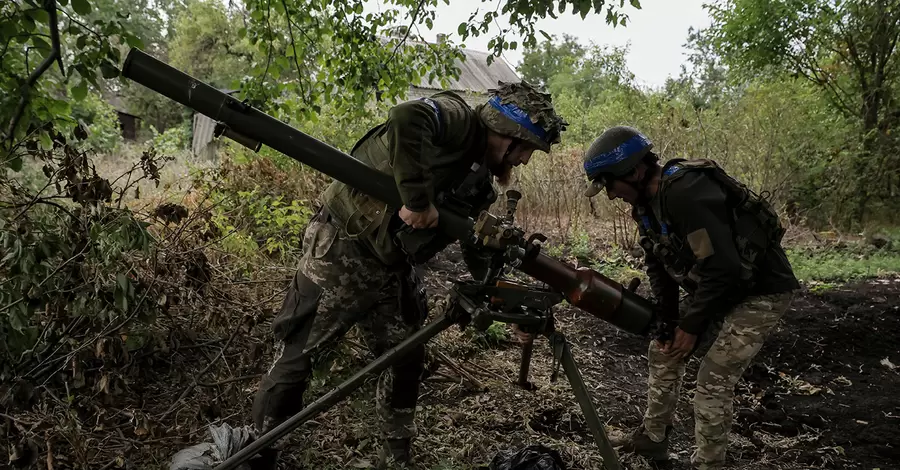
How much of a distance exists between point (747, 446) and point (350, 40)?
409 cm

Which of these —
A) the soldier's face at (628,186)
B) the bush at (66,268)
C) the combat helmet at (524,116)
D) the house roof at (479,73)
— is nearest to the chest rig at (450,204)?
the combat helmet at (524,116)

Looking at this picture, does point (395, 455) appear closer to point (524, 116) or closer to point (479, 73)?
point (524, 116)

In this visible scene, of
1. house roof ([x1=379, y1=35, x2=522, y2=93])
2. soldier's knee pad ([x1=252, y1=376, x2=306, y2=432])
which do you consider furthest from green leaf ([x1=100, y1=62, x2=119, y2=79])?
house roof ([x1=379, y1=35, x2=522, y2=93])

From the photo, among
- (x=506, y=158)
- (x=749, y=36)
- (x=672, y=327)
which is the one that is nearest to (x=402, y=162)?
(x=506, y=158)

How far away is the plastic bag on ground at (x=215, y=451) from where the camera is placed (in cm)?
220

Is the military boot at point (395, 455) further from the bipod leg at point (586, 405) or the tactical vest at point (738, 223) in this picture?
the tactical vest at point (738, 223)

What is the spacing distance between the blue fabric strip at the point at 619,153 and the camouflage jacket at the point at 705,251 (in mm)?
186

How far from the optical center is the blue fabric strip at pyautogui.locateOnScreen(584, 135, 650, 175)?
2.77m

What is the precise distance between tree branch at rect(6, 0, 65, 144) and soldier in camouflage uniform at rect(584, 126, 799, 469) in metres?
2.53

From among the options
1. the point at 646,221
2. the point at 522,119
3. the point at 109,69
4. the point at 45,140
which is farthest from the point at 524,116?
the point at 45,140

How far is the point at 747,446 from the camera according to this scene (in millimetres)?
3332

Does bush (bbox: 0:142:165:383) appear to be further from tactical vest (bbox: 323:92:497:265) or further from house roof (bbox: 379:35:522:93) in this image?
house roof (bbox: 379:35:522:93)

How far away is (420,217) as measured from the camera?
224cm

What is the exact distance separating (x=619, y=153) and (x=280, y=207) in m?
4.17
